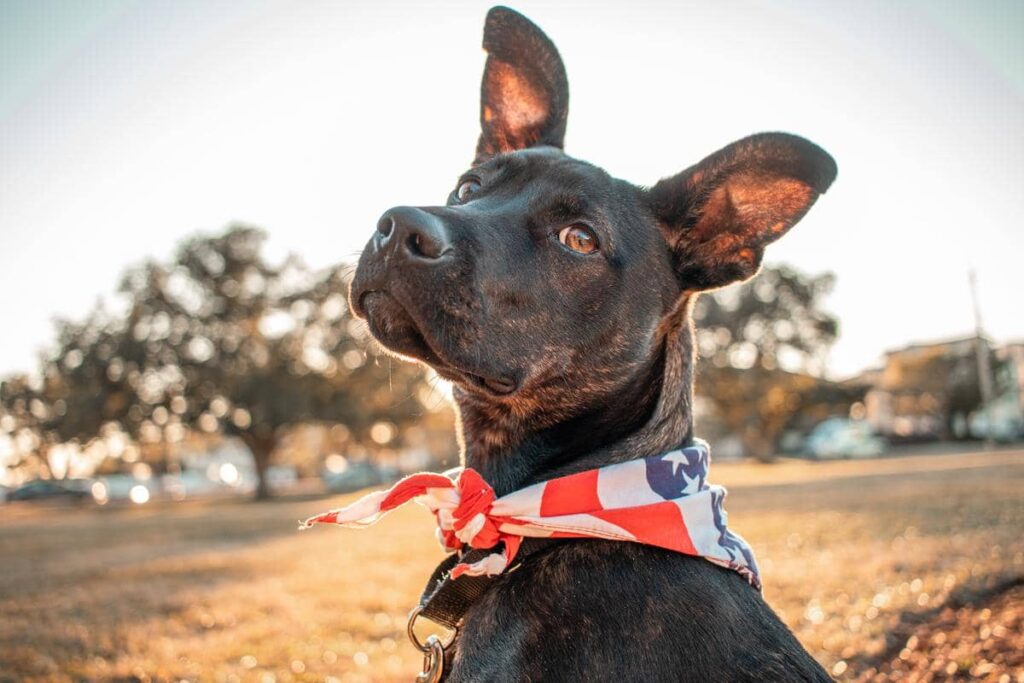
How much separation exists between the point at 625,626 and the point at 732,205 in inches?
81.9

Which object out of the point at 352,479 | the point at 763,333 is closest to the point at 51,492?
the point at 352,479

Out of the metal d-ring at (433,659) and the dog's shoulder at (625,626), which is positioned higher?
the dog's shoulder at (625,626)

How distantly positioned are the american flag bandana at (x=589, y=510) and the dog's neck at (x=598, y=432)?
19cm

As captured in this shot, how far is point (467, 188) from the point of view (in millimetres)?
3850

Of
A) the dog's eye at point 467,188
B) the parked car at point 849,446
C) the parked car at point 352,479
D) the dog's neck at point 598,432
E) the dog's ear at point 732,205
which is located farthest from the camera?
the parked car at point 849,446

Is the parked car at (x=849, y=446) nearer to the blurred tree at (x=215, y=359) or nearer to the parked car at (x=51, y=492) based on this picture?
the blurred tree at (x=215, y=359)

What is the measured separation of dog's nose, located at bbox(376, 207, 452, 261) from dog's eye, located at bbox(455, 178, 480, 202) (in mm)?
953

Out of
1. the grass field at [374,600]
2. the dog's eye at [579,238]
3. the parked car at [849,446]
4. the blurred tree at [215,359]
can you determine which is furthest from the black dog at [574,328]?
the parked car at [849,446]

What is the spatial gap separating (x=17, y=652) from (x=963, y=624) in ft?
22.5

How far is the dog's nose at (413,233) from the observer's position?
108 inches

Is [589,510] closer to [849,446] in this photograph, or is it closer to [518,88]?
[518,88]

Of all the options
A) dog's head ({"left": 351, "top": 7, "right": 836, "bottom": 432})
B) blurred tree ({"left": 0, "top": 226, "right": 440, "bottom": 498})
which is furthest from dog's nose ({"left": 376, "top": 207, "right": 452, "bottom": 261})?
blurred tree ({"left": 0, "top": 226, "right": 440, "bottom": 498})

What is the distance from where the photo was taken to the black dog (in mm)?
2578

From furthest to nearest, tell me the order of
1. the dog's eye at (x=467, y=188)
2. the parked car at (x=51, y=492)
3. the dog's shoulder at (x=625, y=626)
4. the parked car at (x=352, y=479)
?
1. the parked car at (x=51, y=492)
2. the parked car at (x=352, y=479)
3. the dog's eye at (x=467, y=188)
4. the dog's shoulder at (x=625, y=626)
